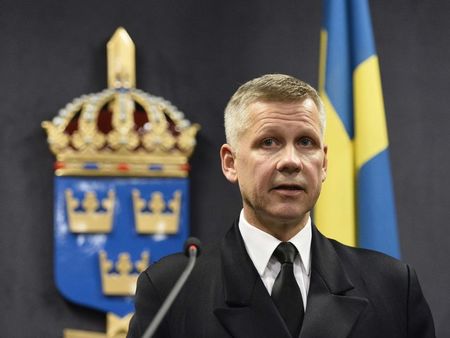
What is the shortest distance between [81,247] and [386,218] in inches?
37.8

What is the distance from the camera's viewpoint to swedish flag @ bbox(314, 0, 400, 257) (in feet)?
7.86

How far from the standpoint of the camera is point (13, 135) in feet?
8.52

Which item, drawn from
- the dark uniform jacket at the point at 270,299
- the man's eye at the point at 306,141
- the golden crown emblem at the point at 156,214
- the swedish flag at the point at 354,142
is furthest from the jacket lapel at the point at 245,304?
the golden crown emblem at the point at 156,214

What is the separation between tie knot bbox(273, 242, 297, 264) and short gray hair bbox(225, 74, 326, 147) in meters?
0.20

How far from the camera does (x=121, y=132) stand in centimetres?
256

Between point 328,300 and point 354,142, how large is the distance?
1187 millimetres

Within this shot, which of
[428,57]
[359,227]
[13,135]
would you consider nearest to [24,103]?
[13,135]

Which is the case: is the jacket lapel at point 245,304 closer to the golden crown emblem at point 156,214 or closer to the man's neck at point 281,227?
the man's neck at point 281,227

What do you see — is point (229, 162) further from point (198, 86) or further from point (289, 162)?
point (198, 86)

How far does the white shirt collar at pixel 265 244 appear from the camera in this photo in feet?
4.50

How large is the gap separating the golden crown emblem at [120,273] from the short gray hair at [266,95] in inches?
47.2

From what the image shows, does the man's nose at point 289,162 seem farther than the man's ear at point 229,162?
No

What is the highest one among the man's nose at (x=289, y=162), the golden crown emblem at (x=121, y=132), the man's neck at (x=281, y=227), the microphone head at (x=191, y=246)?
the golden crown emblem at (x=121, y=132)

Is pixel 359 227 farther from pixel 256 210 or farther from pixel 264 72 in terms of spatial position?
pixel 256 210
